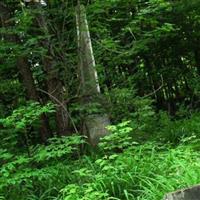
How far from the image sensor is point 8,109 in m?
9.68

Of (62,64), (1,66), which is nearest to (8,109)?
(1,66)

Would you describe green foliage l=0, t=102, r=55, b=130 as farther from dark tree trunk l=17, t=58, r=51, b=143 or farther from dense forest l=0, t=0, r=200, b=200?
dark tree trunk l=17, t=58, r=51, b=143

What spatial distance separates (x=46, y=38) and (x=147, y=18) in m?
2.36

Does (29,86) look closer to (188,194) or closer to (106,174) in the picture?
(106,174)

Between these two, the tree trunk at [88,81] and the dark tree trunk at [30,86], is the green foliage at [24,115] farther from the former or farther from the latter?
the dark tree trunk at [30,86]

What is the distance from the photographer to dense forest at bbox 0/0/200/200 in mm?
5027

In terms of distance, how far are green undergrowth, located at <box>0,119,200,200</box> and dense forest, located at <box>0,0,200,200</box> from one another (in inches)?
0.5

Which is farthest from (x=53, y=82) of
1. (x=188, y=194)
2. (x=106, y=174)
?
(x=188, y=194)

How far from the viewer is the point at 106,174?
5.14 metres

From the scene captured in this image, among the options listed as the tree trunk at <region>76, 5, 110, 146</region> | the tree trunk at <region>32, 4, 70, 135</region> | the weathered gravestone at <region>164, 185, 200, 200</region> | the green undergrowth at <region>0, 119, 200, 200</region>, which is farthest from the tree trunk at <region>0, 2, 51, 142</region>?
the weathered gravestone at <region>164, 185, 200, 200</region>

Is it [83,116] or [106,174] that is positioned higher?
[83,116]

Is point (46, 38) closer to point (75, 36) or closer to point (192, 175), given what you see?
point (75, 36)

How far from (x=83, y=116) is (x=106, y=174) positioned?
83.2 inches

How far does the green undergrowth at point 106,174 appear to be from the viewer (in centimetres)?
457
